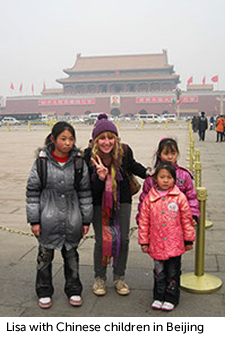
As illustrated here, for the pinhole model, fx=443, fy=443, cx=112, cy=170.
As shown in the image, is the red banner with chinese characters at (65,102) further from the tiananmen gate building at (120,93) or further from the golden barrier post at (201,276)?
the golden barrier post at (201,276)

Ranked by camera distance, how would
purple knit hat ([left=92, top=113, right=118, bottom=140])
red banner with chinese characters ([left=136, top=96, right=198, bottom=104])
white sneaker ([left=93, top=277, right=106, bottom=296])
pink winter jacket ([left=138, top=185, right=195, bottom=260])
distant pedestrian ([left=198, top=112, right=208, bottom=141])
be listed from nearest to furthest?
1. pink winter jacket ([left=138, top=185, right=195, bottom=260])
2. purple knit hat ([left=92, top=113, right=118, bottom=140])
3. white sneaker ([left=93, top=277, right=106, bottom=296])
4. distant pedestrian ([left=198, top=112, right=208, bottom=141])
5. red banner with chinese characters ([left=136, top=96, right=198, bottom=104])

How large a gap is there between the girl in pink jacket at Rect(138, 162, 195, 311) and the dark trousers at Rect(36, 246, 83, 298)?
0.46 meters

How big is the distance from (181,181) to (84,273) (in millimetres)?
1077

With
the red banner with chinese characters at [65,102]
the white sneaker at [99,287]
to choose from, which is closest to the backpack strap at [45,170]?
the white sneaker at [99,287]

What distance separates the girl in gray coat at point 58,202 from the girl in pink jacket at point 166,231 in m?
0.37

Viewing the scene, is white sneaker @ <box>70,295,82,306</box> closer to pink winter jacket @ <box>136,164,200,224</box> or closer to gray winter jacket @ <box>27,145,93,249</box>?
gray winter jacket @ <box>27,145,93,249</box>

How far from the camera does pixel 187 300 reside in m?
2.78

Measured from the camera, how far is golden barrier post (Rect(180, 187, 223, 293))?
2879mm

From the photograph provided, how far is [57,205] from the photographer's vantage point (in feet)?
8.75

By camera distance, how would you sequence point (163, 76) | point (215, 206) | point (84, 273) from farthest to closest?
point (163, 76)
point (215, 206)
point (84, 273)

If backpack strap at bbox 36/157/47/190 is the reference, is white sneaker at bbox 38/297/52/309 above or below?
below

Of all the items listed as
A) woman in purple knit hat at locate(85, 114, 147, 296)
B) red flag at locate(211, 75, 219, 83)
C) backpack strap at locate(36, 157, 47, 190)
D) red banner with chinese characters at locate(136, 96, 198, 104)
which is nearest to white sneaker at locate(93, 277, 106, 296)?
woman in purple knit hat at locate(85, 114, 147, 296)
